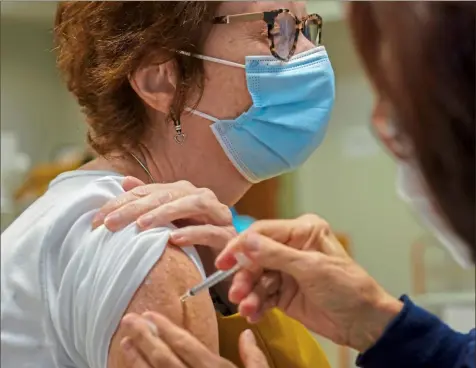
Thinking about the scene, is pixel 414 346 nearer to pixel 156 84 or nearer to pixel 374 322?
pixel 374 322

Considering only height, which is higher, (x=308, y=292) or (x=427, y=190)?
(x=427, y=190)

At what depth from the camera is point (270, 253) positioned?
70 centimetres

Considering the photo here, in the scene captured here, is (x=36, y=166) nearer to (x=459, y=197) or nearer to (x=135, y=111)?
(x=135, y=111)

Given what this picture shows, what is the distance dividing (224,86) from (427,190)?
0.26m

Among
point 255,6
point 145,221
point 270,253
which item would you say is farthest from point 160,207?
point 255,6

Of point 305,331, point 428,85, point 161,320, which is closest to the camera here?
point 428,85

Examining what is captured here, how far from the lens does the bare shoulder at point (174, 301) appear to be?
719 mm

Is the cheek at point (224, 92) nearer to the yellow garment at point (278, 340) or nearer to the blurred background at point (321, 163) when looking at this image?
the blurred background at point (321, 163)

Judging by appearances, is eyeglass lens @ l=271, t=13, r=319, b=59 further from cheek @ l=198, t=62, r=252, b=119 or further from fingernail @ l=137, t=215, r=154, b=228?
fingernail @ l=137, t=215, r=154, b=228

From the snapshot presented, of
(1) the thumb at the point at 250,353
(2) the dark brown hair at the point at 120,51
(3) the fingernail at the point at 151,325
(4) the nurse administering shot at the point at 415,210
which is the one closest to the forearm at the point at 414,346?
(4) the nurse administering shot at the point at 415,210

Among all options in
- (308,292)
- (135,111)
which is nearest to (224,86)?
(135,111)

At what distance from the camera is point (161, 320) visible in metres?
0.71

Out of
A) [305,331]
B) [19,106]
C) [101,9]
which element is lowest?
[305,331]

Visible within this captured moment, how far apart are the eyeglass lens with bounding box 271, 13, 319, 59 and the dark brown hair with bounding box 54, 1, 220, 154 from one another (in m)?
0.07
